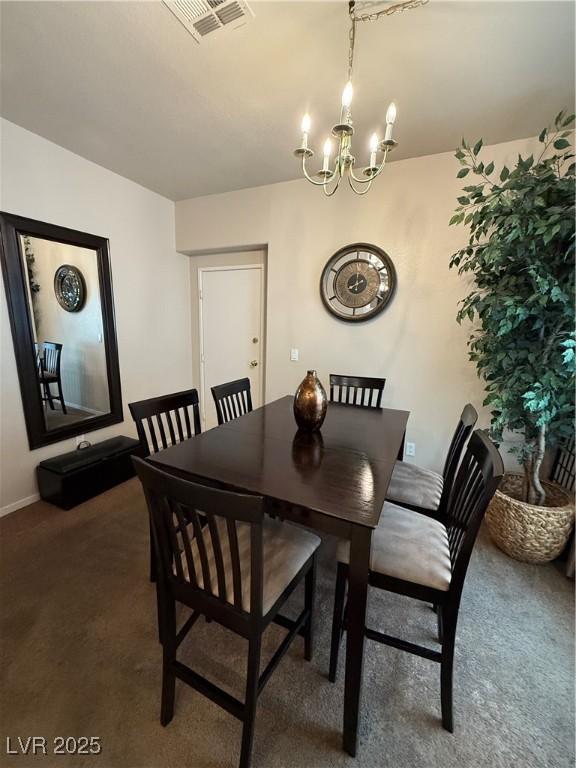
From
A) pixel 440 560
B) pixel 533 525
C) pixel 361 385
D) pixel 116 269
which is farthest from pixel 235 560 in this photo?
pixel 116 269

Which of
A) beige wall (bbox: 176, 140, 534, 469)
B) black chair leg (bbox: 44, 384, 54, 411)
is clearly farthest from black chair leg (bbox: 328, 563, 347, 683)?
black chair leg (bbox: 44, 384, 54, 411)

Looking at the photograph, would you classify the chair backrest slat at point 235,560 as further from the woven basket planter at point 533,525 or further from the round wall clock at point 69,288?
the round wall clock at point 69,288

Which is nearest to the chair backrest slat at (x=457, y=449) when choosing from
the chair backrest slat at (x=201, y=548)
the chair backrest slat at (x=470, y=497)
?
the chair backrest slat at (x=470, y=497)

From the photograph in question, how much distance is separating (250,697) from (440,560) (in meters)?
0.79

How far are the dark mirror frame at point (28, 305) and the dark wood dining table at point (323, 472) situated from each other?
1785 millimetres

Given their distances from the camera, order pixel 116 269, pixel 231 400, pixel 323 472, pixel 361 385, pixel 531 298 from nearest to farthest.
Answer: pixel 323 472 < pixel 531 298 < pixel 231 400 < pixel 361 385 < pixel 116 269

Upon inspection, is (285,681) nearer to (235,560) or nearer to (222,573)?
(222,573)

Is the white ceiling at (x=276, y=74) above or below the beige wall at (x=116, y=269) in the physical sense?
above

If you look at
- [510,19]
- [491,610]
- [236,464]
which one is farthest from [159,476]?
[510,19]

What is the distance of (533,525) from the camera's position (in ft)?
6.05

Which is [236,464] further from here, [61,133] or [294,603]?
[61,133]

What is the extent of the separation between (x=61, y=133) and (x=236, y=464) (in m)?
2.83

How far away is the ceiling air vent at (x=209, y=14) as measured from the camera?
4.41 ft

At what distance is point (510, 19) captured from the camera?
137 centimetres
